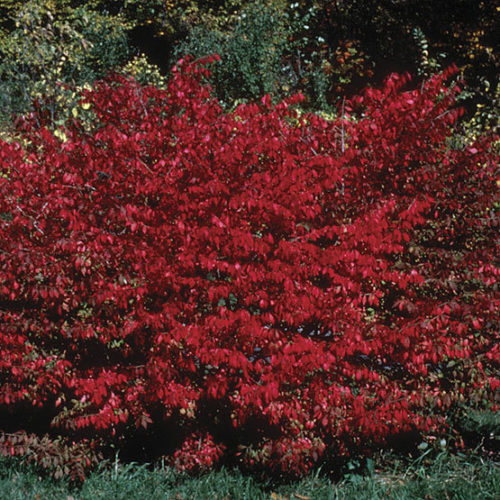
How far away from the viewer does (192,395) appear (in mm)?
4242

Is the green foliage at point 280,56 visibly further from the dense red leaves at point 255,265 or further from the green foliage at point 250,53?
the dense red leaves at point 255,265

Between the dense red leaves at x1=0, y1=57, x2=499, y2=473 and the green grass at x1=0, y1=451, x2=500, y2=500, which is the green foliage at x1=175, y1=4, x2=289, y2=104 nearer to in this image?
the dense red leaves at x1=0, y1=57, x2=499, y2=473

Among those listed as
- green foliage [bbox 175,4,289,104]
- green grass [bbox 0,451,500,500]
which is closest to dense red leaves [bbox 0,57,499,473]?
green grass [bbox 0,451,500,500]

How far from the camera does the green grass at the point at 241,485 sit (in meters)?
4.25

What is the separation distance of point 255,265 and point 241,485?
5.98 feet

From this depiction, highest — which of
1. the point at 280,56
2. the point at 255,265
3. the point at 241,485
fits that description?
the point at 280,56

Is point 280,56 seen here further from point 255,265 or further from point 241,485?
point 241,485

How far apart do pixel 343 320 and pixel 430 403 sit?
1186mm

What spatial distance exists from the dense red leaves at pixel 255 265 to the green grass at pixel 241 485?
22cm

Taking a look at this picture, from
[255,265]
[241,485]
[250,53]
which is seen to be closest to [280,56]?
[250,53]

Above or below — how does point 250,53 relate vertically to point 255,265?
above

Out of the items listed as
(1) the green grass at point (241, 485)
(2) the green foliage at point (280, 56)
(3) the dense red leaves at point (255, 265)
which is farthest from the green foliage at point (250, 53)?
(1) the green grass at point (241, 485)

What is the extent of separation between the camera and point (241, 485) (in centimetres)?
445

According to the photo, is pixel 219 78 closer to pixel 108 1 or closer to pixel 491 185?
pixel 108 1
